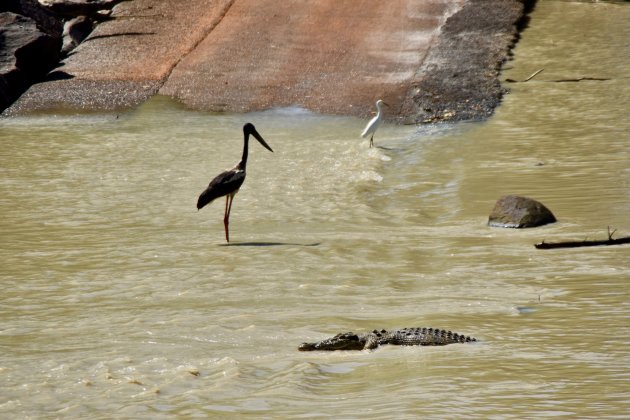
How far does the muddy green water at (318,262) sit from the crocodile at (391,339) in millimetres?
67

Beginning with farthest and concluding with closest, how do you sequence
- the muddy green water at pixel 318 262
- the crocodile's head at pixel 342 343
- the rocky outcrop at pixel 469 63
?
the rocky outcrop at pixel 469 63 → the crocodile's head at pixel 342 343 → the muddy green water at pixel 318 262

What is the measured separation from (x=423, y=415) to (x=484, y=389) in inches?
22.4

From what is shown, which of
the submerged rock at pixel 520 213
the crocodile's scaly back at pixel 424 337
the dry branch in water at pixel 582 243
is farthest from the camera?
the submerged rock at pixel 520 213

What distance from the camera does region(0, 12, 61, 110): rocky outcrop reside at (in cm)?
1997

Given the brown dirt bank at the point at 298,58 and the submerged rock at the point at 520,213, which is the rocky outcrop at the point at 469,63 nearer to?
the brown dirt bank at the point at 298,58

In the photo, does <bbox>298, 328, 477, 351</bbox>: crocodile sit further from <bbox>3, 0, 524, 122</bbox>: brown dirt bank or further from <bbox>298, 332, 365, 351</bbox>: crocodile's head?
<bbox>3, 0, 524, 122</bbox>: brown dirt bank

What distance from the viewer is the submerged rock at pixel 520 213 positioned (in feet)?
38.1

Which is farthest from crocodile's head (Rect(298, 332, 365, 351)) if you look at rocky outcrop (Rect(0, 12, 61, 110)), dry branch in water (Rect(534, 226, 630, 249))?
rocky outcrop (Rect(0, 12, 61, 110))

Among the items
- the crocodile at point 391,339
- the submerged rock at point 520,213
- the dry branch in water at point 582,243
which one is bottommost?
the submerged rock at point 520,213

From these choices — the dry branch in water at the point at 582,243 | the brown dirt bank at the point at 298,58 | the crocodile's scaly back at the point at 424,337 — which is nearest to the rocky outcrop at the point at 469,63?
the brown dirt bank at the point at 298,58

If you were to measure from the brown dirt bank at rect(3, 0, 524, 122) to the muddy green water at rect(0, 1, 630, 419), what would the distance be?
626 mm

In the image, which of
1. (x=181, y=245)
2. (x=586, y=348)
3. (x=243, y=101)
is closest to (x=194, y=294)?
(x=181, y=245)

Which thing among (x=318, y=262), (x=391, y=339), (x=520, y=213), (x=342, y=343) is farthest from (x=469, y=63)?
(x=342, y=343)

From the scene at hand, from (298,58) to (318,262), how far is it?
9959 millimetres
